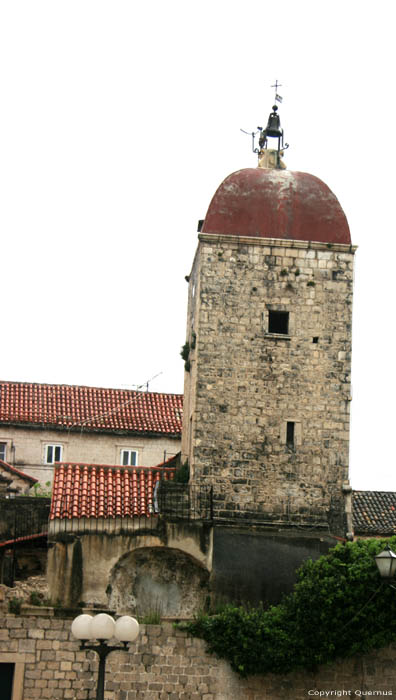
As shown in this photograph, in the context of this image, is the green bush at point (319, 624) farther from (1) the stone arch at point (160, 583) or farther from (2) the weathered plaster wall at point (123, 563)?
(2) the weathered plaster wall at point (123, 563)

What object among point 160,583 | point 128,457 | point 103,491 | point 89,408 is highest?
point 89,408

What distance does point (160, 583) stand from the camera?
2869cm

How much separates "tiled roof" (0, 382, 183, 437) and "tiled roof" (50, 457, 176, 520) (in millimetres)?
11158

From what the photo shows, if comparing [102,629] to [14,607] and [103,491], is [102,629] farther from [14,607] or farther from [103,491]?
[103,491]

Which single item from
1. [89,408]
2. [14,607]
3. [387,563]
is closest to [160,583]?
[14,607]

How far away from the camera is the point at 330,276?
101 feet

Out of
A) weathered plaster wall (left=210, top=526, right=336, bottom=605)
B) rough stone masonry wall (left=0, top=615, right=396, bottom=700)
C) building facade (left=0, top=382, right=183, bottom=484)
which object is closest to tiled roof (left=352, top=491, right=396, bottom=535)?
building facade (left=0, top=382, right=183, bottom=484)

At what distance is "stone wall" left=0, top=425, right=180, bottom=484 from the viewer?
4144 cm

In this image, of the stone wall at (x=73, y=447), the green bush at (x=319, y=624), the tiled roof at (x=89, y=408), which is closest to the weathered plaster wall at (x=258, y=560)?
the green bush at (x=319, y=624)

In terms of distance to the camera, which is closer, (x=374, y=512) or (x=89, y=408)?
(x=374, y=512)

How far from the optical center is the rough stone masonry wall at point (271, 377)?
2958 centimetres

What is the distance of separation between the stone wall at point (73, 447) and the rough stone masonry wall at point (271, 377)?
10926mm

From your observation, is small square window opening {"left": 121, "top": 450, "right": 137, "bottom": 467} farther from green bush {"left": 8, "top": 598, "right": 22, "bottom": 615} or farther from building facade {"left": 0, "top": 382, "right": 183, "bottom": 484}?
green bush {"left": 8, "top": 598, "right": 22, "bottom": 615}

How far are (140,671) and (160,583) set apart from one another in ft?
9.56
